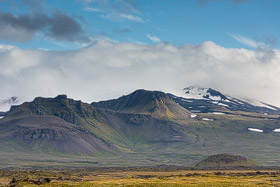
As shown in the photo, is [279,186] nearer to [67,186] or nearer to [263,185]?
[263,185]

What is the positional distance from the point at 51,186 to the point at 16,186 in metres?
7.99

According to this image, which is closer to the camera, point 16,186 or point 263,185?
point 16,186

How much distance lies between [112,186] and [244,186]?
105ft

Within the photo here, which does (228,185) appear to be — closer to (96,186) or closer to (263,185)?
(263,185)

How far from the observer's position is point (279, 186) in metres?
124

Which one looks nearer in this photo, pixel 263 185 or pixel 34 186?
pixel 34 186

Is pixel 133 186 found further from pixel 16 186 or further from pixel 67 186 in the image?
pixel 16 186

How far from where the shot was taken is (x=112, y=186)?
118 meters

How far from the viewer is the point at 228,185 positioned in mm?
124438

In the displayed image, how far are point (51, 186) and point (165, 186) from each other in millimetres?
26576

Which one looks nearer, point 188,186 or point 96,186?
point 96,186

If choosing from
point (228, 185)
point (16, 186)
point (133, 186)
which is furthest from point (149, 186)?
point (16, 186)

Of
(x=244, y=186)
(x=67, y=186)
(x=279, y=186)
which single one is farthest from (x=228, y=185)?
(x=67, y=186)

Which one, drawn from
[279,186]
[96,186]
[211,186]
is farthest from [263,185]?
[96,186]
